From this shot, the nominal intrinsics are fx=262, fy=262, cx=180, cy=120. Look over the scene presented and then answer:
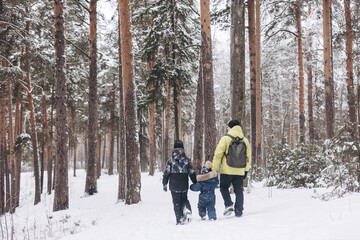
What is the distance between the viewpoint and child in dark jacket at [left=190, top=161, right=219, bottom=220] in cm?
561

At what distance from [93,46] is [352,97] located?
37.4ft

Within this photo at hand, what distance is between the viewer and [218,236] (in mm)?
4316

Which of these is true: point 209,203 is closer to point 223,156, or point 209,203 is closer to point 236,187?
point 236,187

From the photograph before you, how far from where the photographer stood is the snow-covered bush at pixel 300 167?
895cm

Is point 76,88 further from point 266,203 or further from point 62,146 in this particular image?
point 266,203

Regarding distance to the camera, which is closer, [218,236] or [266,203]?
[218,236]

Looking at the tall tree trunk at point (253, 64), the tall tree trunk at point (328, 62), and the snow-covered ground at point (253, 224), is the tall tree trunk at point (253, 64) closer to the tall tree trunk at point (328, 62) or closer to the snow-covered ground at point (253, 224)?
the tall tree trunk at point (328, 62)

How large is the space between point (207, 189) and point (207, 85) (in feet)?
17.6

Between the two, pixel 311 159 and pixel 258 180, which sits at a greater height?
pixel 311 159

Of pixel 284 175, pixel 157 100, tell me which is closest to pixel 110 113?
pixel 157 100

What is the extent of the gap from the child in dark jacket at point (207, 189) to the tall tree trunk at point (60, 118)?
6300 millimetres

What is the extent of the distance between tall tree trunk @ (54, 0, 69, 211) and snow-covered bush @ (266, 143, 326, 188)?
26.3 ft

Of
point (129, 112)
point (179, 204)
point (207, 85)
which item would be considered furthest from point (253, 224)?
point (207, 85)

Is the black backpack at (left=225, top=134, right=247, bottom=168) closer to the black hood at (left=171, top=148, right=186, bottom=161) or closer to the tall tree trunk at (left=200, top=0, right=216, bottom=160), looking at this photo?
the black hood at (left=171, top=148, right=186, bottom=161)
